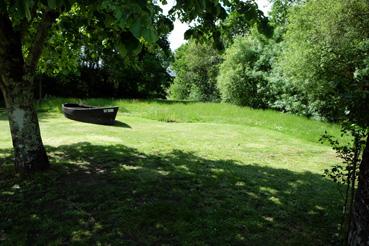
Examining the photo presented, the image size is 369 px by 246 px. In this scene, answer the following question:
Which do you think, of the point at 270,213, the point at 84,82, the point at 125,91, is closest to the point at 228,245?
the point at 270,213

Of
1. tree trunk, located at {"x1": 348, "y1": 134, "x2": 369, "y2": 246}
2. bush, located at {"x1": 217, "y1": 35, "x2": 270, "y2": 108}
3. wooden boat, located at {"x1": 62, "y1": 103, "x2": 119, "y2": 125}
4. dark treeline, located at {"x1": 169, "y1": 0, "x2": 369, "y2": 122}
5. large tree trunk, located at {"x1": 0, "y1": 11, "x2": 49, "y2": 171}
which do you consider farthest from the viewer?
bush, located at {"x1": 217, "y1": 35, "x2": 270, "y2": 108}

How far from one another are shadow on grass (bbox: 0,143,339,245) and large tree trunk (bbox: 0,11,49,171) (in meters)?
0.50

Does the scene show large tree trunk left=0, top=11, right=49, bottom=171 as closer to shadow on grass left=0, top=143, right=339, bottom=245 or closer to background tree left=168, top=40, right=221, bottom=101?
shadow on grass left=0, top=143, right=339, bottom=245

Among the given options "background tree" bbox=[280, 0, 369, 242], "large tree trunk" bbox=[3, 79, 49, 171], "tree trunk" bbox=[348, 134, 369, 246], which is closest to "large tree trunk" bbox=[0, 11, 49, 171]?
"large tree trunk" bbox=[3, 79, 49, 171]

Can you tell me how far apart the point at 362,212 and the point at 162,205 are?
3112mm

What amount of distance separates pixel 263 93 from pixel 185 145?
18.1 m

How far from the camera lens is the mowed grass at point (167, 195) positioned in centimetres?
505

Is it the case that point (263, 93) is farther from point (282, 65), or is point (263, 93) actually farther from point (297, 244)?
point (297, 244)

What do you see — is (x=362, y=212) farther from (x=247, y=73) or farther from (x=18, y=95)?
(x=247, y=73)

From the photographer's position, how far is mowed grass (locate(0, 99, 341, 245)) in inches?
199

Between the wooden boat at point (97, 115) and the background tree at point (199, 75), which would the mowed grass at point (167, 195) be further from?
the background tree at point (199, 75)

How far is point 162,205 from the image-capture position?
19.5 ft

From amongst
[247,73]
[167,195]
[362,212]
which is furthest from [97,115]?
[247,73]

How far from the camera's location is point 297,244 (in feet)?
16.0
